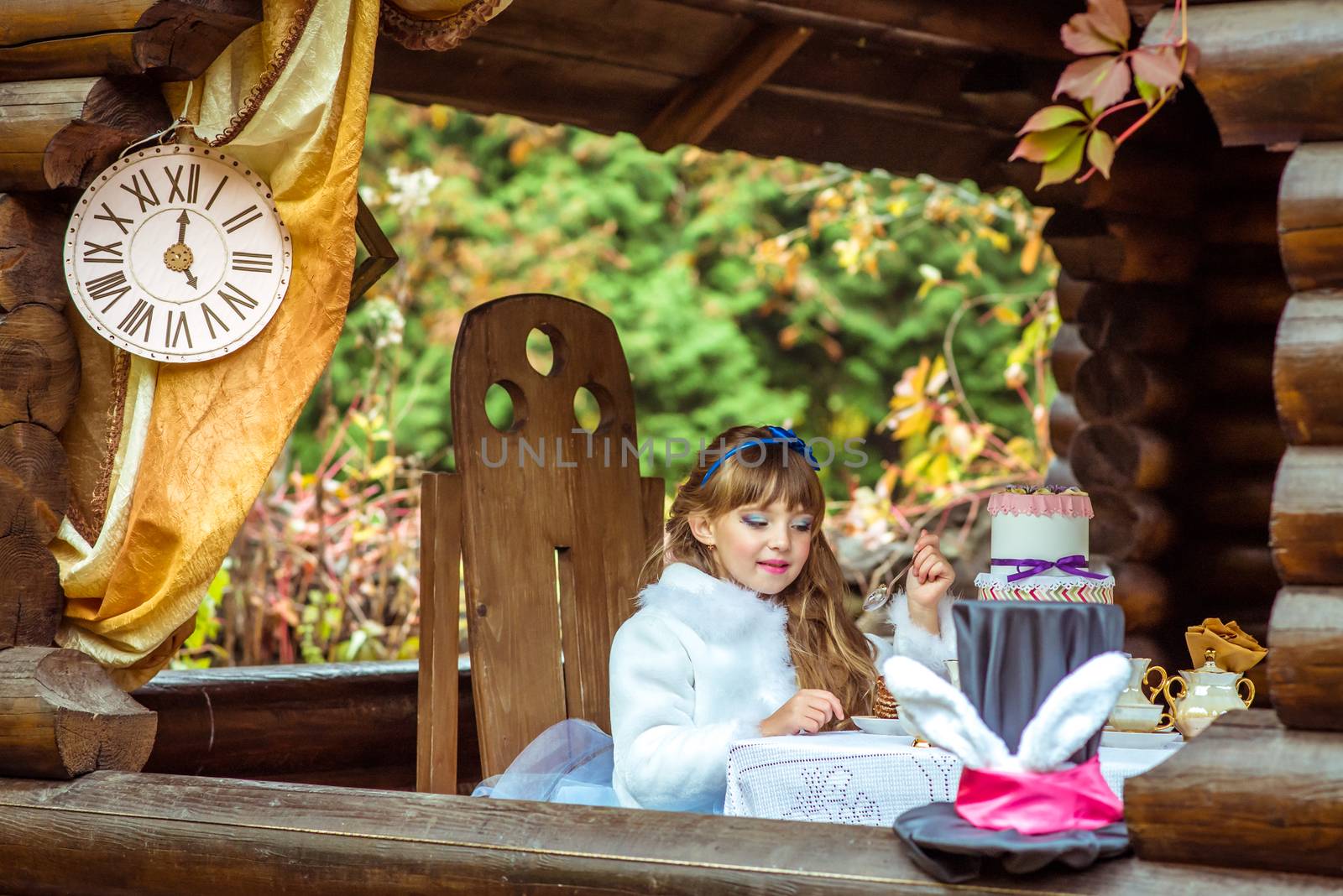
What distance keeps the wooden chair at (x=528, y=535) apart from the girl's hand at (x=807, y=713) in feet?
3.42

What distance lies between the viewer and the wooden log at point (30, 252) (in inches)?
138

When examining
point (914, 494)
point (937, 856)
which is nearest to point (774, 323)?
point (914, 494)

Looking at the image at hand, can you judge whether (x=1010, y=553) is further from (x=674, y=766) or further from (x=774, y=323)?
(x=774, y=323)

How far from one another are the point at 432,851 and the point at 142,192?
158 cm

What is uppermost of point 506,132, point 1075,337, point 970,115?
point 506,132

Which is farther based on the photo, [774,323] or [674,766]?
[774,323]

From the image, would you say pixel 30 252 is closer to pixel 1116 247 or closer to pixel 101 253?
Answer: pixel 101 253

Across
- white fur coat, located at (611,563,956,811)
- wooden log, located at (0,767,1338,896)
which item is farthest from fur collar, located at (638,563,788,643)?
wooden log, located at (0,767,1338,896)

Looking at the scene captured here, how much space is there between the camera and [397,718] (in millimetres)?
5348

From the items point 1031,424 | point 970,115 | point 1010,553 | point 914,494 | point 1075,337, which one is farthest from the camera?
point 1031,424

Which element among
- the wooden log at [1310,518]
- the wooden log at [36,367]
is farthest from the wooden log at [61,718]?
the wooden log at [1310,518]

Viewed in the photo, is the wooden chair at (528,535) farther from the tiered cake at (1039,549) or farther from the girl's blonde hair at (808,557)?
the tiered cake at (1039,549)

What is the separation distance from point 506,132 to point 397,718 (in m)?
9.09

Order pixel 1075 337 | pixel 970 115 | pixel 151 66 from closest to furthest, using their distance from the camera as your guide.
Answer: pixel 151 66 < pixel 970 115 < pixel 1075 337
